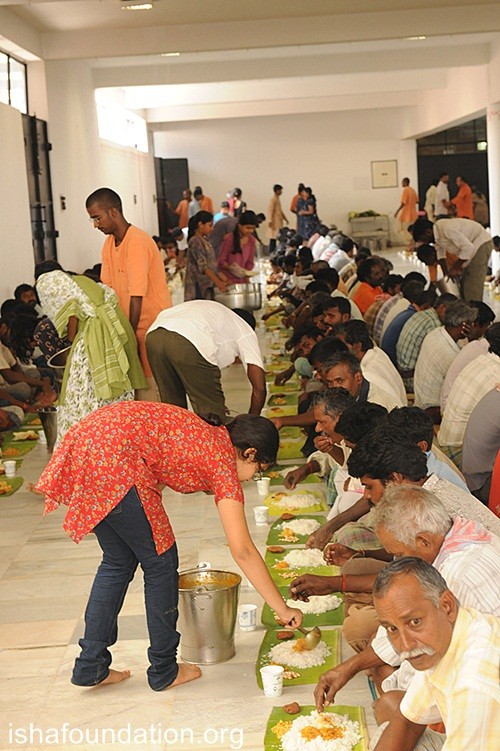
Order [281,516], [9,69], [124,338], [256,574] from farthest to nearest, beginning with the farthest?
[9,69] < [124,338] < [281,516] < [256,574]

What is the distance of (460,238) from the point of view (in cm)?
873

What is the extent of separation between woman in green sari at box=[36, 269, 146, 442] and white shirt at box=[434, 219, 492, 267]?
14.0 feet

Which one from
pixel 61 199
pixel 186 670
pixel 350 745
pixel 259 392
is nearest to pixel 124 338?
pixel 259 392

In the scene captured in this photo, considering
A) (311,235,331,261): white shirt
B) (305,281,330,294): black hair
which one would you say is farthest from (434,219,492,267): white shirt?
(311,235,331,261): white shirt

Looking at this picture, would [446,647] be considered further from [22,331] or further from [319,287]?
[319,287]

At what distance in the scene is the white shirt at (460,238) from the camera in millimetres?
8742

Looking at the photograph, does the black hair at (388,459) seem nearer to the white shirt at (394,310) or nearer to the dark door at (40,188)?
the white shirt at (394,310)

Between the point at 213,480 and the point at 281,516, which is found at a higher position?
the point at 213,480

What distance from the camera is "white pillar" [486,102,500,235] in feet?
46.6

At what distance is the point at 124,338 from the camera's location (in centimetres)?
520

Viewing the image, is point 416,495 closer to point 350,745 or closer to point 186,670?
point 350,745

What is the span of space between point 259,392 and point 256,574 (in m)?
2.08

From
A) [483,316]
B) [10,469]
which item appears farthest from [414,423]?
[10,469]

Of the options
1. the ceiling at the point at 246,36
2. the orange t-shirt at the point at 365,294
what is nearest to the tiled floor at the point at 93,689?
the orange t-shirt at the point at 365,294
